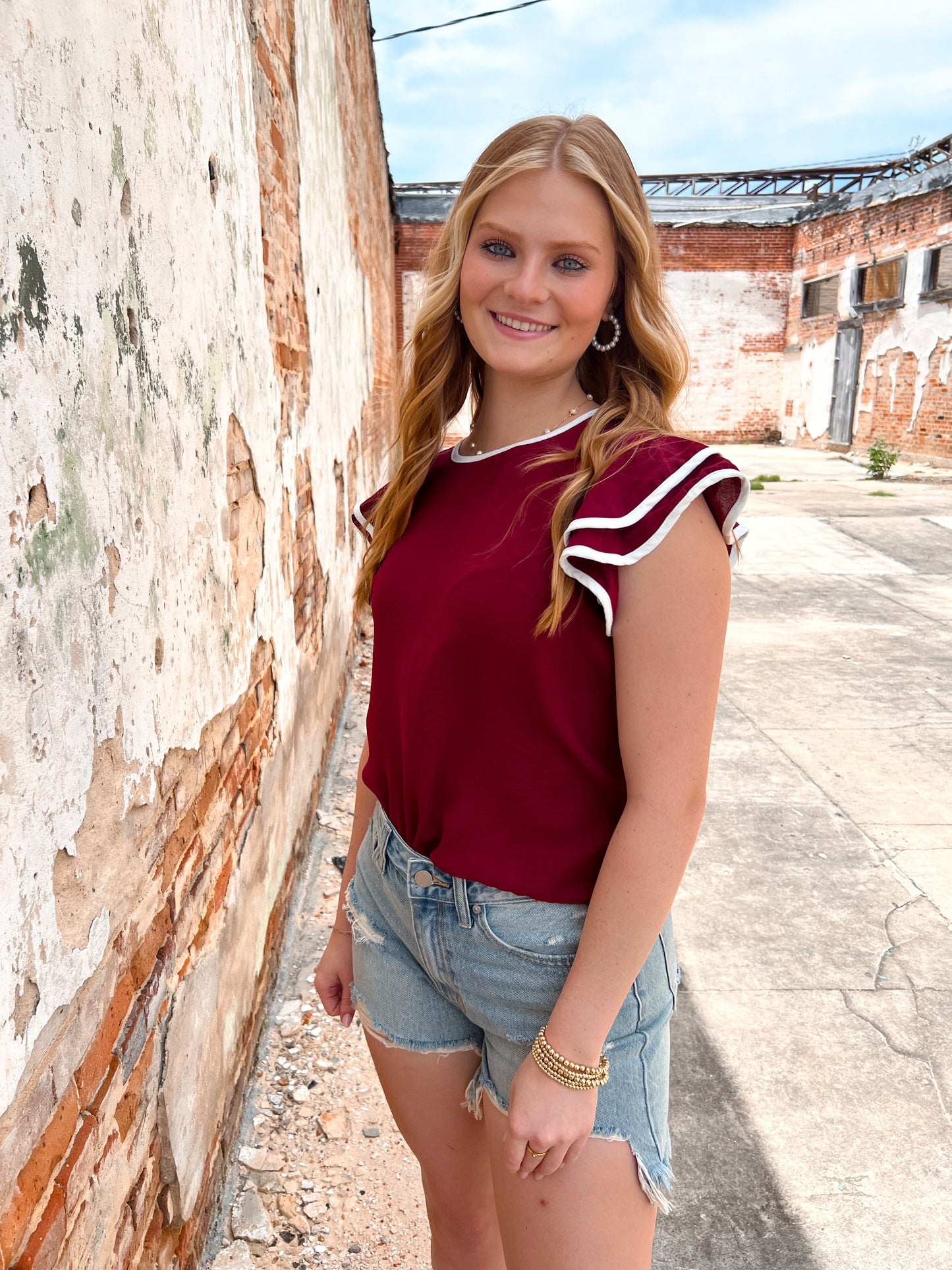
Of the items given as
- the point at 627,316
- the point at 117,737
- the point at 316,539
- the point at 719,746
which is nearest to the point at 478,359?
the point at 627,316

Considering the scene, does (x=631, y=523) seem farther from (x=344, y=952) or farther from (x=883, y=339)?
(x=883, y=339)

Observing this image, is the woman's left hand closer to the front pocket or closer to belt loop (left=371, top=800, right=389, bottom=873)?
the front pocket

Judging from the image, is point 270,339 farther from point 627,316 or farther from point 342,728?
point 342,728

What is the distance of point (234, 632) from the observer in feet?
6.44

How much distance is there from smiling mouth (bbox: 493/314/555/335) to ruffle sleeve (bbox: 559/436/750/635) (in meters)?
0.29

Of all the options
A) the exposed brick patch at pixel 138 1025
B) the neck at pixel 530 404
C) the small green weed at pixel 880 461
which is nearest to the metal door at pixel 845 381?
the small green weed at pixel 880 461

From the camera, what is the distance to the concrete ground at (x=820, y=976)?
1.87 m

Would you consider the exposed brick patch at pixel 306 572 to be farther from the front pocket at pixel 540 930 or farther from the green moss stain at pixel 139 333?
the front pocket at pixel 540 930

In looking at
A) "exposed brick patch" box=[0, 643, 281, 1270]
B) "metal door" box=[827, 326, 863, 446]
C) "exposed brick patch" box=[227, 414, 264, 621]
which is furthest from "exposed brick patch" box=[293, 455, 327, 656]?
"metal door" box=[827, 326, 863, 446]

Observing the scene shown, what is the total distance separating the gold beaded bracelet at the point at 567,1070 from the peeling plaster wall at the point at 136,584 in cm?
→ 54

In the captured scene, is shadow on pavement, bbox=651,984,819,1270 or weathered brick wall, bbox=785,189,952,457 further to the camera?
weathered brick wall, bbox=785,189,952,457

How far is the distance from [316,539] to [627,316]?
7.97ft

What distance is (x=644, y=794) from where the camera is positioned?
102 cm

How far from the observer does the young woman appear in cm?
101
